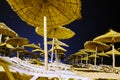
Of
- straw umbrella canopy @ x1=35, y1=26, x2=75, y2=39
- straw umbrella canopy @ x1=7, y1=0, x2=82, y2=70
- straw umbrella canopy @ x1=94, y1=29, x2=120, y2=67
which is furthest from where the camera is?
straw umbrella canopy @ x1=94, y1=29, x2=120, y2=67

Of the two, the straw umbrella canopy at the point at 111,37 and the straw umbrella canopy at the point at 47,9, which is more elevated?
the straw umbrella canopy at the point at 111,37

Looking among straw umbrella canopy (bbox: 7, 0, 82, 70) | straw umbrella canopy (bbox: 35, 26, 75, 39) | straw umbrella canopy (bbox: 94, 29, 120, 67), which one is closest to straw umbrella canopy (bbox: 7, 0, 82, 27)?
straw umbrella canopy (bbox: 7, 0, 82, 70)


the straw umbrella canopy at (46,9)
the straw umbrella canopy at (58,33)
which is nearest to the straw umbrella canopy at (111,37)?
the straw umbrella canopy at (58,33)

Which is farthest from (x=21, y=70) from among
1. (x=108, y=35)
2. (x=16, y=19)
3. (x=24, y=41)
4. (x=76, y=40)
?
(x=76, y=40)

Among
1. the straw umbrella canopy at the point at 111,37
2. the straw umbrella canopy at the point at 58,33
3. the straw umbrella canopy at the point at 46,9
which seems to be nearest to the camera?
the straw umbrella canopy at the point at 46,9

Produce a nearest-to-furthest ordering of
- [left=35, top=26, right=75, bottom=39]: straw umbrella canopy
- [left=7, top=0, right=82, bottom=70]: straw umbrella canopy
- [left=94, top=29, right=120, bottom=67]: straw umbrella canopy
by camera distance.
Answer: [left=7, top=0, right=82, bottom=70]: straw umbrella canopy → [left=35, top=26, right=75, bottom=39]: straw umbrella canopy → [left=94, top=29, right=120, bottom=67]: straw umbrella canopy

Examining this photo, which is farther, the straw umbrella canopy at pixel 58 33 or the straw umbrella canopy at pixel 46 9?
the straw umbrella canopy at pixel 58 33

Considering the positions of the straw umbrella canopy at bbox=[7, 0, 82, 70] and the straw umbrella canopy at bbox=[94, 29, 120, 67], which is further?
the straw umbrella canopy at bbox=[94, 29, 120, 67]

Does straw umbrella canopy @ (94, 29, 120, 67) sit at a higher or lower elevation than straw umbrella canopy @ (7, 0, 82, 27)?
higher

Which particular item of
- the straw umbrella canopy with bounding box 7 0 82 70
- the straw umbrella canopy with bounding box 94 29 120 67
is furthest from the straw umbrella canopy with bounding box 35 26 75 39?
the straw umbrella canopy with bounding box 7 0 82 70

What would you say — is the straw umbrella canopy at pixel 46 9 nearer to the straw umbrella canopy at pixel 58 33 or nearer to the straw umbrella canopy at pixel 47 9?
the straw umbrella canopy at pixel 47 9

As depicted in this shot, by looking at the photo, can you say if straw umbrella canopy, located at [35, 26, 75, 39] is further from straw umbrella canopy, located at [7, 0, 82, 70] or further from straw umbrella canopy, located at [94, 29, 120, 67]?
straw umbrella canopy, located at [7, 0, 82, 70]

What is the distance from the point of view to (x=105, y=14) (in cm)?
2003

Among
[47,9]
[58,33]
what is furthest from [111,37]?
[47,9]
